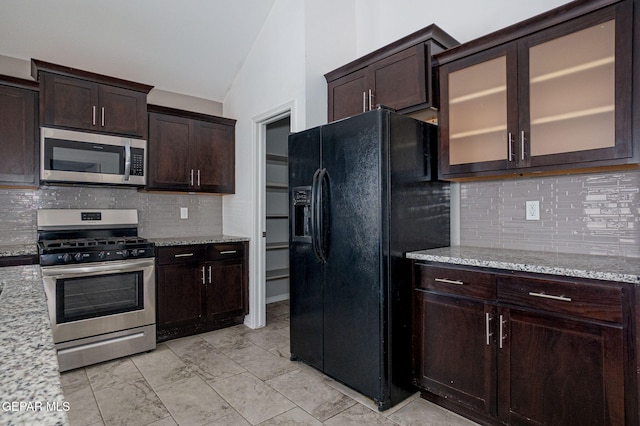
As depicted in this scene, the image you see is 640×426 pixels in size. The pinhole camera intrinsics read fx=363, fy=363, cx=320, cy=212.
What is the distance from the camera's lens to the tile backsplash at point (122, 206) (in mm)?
3098

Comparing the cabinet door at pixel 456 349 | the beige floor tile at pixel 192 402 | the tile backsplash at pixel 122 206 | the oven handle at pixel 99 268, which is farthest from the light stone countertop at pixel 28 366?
the tile backsplash at pixel 122 206

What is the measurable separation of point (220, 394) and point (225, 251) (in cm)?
154

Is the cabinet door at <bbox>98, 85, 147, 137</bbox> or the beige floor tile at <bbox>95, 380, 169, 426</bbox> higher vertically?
the cabinet door at <bbox>98, 85, 147, 137</bbox>

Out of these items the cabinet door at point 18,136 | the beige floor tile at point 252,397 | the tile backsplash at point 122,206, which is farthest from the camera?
the tile backsplash at point 122,206

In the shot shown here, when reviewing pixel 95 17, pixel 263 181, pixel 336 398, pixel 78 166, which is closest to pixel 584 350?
pixel 336 398

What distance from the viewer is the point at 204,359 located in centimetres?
291

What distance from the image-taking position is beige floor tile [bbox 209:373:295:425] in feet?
7.04

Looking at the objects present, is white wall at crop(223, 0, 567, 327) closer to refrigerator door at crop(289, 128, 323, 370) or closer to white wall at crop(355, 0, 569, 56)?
white wall at crop(355, 0, 569, 56)

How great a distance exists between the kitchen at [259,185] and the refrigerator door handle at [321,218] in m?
0.83

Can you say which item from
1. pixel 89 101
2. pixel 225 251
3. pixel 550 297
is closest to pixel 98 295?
pixel 225 251

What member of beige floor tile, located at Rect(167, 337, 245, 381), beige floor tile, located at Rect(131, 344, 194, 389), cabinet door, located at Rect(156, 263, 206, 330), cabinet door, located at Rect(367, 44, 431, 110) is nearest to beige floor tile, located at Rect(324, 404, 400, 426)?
beige floor tile, located at Rect(167, 337, 245, 381)

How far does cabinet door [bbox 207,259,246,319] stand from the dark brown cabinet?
85cm

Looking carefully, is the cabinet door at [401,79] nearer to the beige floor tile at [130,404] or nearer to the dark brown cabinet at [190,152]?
the dark brown cabinet at [190,152]

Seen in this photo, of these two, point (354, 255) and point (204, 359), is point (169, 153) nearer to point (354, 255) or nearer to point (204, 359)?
point (204, 359)
